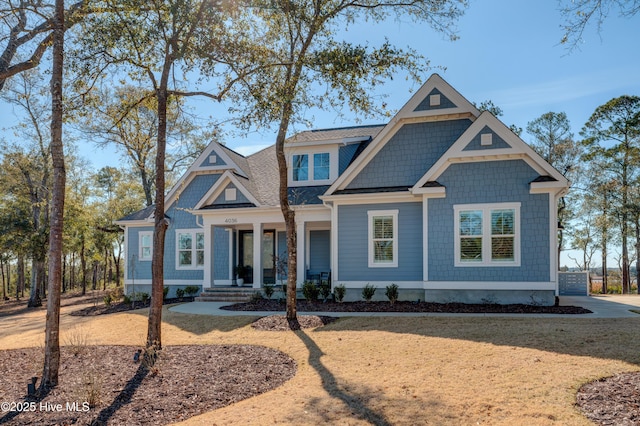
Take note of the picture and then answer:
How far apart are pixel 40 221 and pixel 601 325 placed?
25.6 m

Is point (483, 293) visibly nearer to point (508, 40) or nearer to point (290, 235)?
point (290, 235)

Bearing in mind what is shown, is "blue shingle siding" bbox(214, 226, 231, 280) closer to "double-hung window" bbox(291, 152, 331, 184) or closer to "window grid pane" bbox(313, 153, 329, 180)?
"double-hung window" bbox(291, 152, 331, 184)

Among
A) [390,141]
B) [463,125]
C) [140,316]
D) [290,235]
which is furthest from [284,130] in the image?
[140,316]

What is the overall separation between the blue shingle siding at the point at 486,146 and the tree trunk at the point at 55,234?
10.5 m

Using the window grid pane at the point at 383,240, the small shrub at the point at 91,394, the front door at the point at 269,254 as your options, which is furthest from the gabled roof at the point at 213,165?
the small shrub at the point at 91,394

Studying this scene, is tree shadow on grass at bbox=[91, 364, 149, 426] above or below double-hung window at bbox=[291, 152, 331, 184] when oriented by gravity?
below

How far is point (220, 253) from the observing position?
18.9 m

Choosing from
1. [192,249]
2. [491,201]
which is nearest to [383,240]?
[491,201]

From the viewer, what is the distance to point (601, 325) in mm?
9508

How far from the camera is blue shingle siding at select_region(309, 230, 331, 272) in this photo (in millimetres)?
18172

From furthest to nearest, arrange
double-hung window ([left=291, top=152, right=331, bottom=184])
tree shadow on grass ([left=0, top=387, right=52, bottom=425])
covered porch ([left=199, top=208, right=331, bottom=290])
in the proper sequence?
double-hung window ([left=291, top=152, right=331, bottom=184]) → covered porch ([left=199, top=208, right=331, bottom=290]) → tree shadow on grass ([left=0, top=387, right=52, bottom=425])

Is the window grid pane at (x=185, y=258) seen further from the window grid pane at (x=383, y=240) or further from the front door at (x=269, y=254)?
the window grid pane at (x=383, y=240)

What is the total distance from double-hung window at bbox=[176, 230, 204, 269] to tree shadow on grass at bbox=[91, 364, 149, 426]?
39.6 ft

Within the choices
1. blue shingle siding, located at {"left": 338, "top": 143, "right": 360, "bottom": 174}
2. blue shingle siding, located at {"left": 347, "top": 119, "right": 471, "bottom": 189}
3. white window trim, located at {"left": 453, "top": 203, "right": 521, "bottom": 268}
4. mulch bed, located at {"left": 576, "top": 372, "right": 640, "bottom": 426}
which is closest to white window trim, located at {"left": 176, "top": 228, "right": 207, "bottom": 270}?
blue shingle siding, located at {"left": 338, "top": 143, "right": 360, "bottom": 174}
